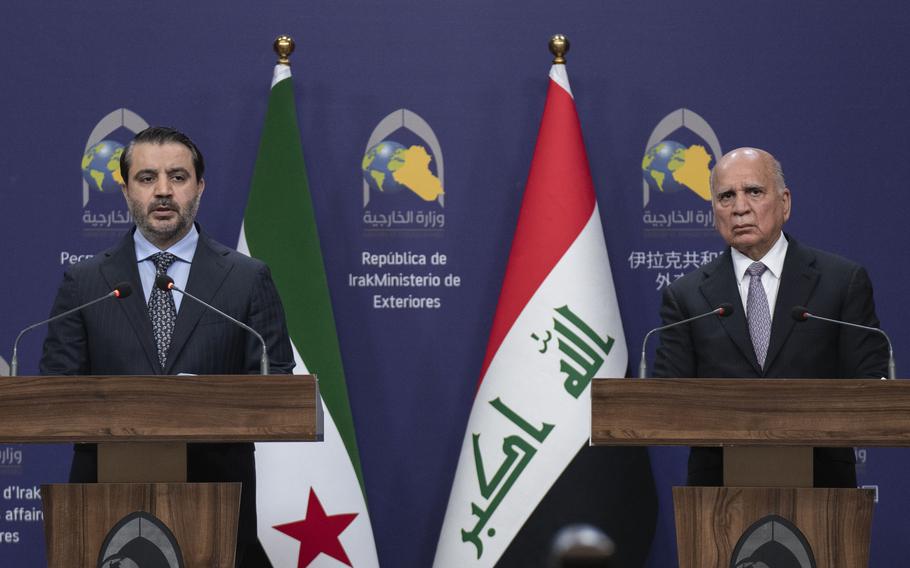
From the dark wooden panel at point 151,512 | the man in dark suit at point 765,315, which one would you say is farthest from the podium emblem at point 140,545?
the man in dark suit at point 765,315

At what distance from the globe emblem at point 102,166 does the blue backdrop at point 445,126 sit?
0.13 ft

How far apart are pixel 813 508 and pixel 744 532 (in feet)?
0.58

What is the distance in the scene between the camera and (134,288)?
357cm

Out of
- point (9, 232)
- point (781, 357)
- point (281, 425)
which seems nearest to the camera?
point (281, 425)

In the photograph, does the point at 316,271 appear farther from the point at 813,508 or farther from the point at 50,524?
the point at 813,508

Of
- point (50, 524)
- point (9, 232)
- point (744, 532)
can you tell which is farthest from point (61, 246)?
point (744, 532)

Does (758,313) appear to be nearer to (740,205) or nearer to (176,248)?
(740,205)

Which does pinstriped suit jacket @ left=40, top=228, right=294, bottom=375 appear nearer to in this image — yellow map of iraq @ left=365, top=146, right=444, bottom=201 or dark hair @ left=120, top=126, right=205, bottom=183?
dark hair @ left=120, top=126, right=205, bottom=183

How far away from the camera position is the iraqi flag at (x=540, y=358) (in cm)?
457

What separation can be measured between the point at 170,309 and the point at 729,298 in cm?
168

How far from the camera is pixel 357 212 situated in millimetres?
5148

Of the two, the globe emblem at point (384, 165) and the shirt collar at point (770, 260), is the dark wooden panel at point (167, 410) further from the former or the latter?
the globe emblem at point (384, 165)

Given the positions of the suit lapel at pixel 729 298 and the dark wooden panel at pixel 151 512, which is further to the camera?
the suit lapel at pixel 729 298

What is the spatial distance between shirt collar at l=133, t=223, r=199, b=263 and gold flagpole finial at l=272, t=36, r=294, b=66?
4.53 ft
